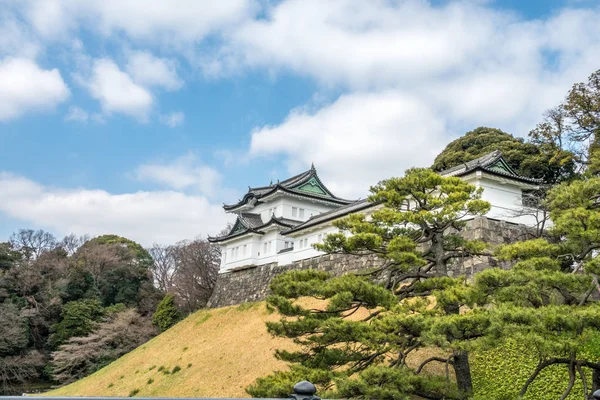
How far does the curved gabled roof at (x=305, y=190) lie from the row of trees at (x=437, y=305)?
57.8ft

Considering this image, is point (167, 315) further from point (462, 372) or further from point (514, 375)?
point (462, 372)

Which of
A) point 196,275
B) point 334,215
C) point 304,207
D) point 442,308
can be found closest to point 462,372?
point 442,308

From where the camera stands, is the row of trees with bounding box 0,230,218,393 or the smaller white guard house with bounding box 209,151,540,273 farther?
the row of trees with bounding box 0,230,218,393

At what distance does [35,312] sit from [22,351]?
2.36 meters

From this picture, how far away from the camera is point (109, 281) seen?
119 feet

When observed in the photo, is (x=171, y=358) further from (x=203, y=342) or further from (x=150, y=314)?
(x=150, y=314)

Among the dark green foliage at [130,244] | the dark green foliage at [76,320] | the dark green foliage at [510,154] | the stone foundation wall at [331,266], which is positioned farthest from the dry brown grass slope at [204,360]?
the dark green foliage at [130,244]

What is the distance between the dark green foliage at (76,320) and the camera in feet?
101

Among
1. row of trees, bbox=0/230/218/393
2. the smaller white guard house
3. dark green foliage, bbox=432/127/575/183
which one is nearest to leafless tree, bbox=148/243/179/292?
row of trees, bbox=0/230/218/393

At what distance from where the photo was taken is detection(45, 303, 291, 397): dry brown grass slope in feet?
53.5

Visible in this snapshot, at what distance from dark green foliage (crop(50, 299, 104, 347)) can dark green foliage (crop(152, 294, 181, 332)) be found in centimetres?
400

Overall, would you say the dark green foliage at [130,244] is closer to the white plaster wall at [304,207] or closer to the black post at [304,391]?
the white plaster wall at [304,207]

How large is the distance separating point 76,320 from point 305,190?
53.2 ft

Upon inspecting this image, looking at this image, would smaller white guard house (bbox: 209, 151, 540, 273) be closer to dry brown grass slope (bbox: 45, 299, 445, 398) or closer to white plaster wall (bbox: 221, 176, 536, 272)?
white plaster wall (bbox: 221, 176, 536, 272)
